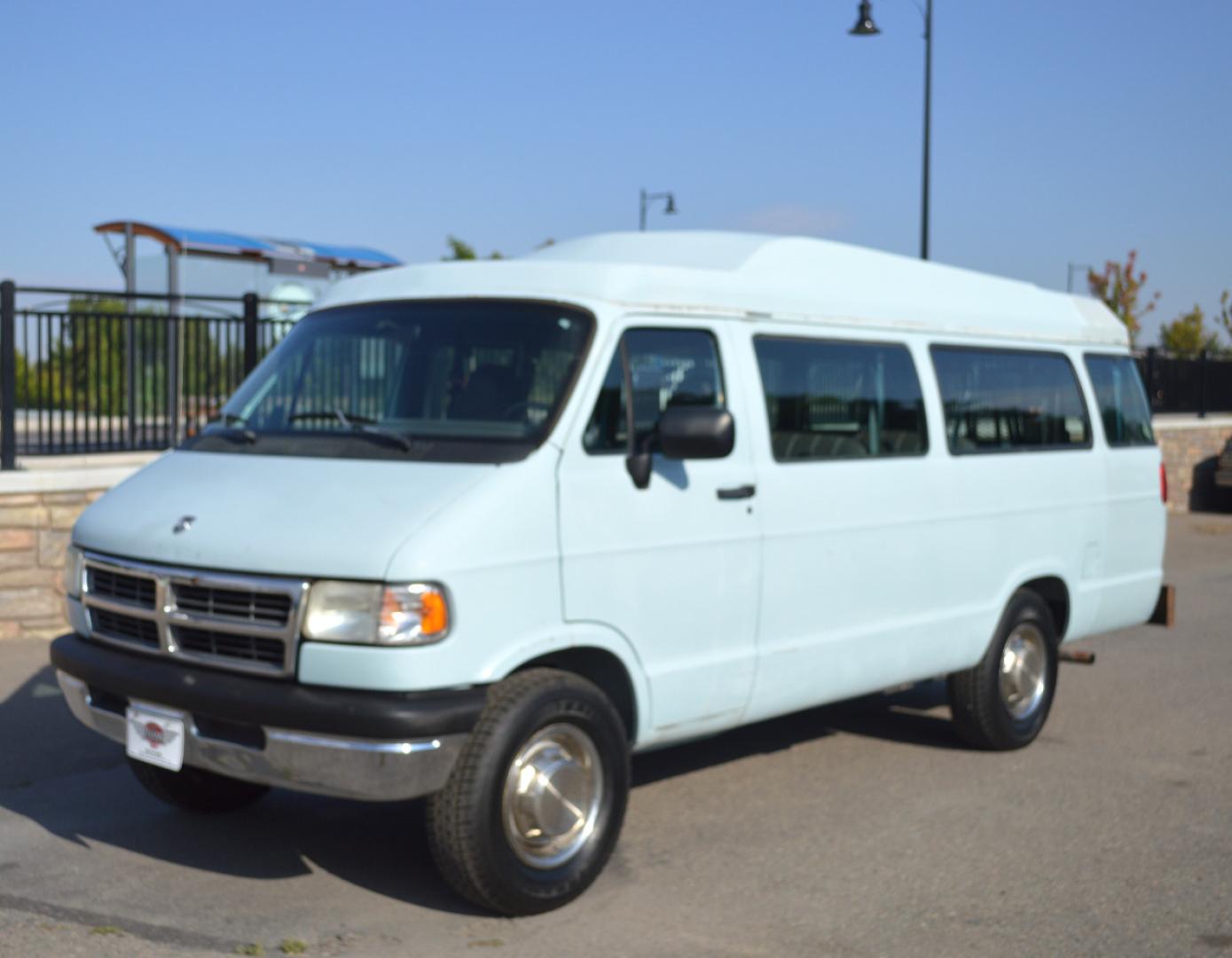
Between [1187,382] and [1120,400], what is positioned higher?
[1120,400]

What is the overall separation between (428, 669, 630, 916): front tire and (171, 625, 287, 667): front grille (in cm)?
67

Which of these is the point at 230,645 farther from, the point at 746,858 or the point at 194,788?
the point at 746,858

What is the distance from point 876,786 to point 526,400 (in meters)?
2.70

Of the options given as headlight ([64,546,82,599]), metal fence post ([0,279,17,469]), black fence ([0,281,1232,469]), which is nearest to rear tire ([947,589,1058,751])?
headlight ([64,546,82,599])

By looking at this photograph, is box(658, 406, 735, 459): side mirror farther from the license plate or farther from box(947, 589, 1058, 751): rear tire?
box(947, 589, 1058, 751): rear tire

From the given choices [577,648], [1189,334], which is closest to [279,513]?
[577,648]

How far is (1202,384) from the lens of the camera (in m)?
24.8

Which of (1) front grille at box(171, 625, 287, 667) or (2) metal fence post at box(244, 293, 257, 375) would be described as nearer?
(1) front grille at box(171, 625, 287, 667)

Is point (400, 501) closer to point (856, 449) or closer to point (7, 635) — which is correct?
point (856, 449)

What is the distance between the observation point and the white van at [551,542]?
4695 mm

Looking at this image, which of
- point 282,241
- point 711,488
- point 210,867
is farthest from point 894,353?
point 282,241

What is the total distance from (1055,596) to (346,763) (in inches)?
177

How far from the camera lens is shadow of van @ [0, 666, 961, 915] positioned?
5.57 meters

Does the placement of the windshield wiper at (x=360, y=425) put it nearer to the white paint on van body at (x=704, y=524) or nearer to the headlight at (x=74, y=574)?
the white paint on van body at (x=704, y=524)
